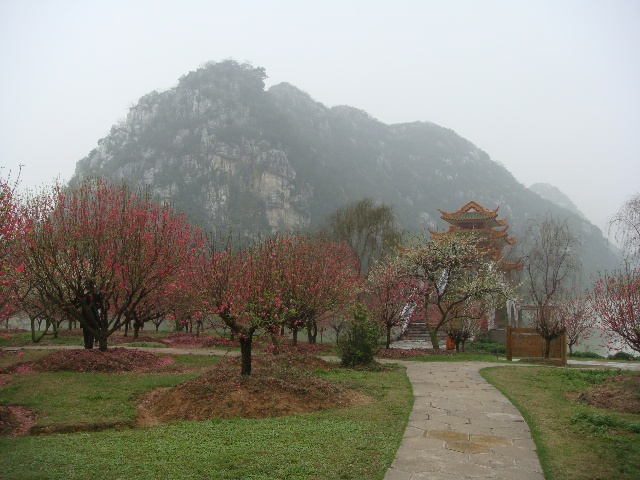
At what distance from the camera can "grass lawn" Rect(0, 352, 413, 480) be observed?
5.09 metres

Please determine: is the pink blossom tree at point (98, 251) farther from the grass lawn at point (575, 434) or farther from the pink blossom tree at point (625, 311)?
the pink blossom tree at point (625, 311)

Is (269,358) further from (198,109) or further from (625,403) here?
(198,109)

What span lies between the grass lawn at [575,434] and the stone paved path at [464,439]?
22cm

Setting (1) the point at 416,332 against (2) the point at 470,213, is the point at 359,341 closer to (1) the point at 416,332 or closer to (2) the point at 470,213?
(1) the point at 416,332

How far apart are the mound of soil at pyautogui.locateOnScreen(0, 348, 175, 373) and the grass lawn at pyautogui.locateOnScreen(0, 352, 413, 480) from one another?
116 inches

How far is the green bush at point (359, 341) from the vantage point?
13.4 m

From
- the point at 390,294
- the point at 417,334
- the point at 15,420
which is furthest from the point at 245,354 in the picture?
the point at 417,334

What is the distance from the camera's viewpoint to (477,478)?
5160 millimetres

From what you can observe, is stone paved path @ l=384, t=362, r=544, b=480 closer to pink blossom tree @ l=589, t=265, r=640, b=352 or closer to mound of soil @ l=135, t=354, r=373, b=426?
mound of soil @ l=135, t=354, r=373, b=426

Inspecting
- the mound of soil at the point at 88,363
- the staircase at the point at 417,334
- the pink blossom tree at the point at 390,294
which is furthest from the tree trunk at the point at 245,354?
the staircase at the point at 417,334

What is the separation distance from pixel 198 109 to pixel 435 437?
329ft

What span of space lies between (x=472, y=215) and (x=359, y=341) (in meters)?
29.1

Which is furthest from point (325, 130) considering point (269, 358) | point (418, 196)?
point (269, 358)

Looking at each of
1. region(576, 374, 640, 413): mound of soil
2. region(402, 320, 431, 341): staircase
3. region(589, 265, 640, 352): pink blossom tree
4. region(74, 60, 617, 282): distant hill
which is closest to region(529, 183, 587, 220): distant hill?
region(74, 60, 617, 282): distant hill
